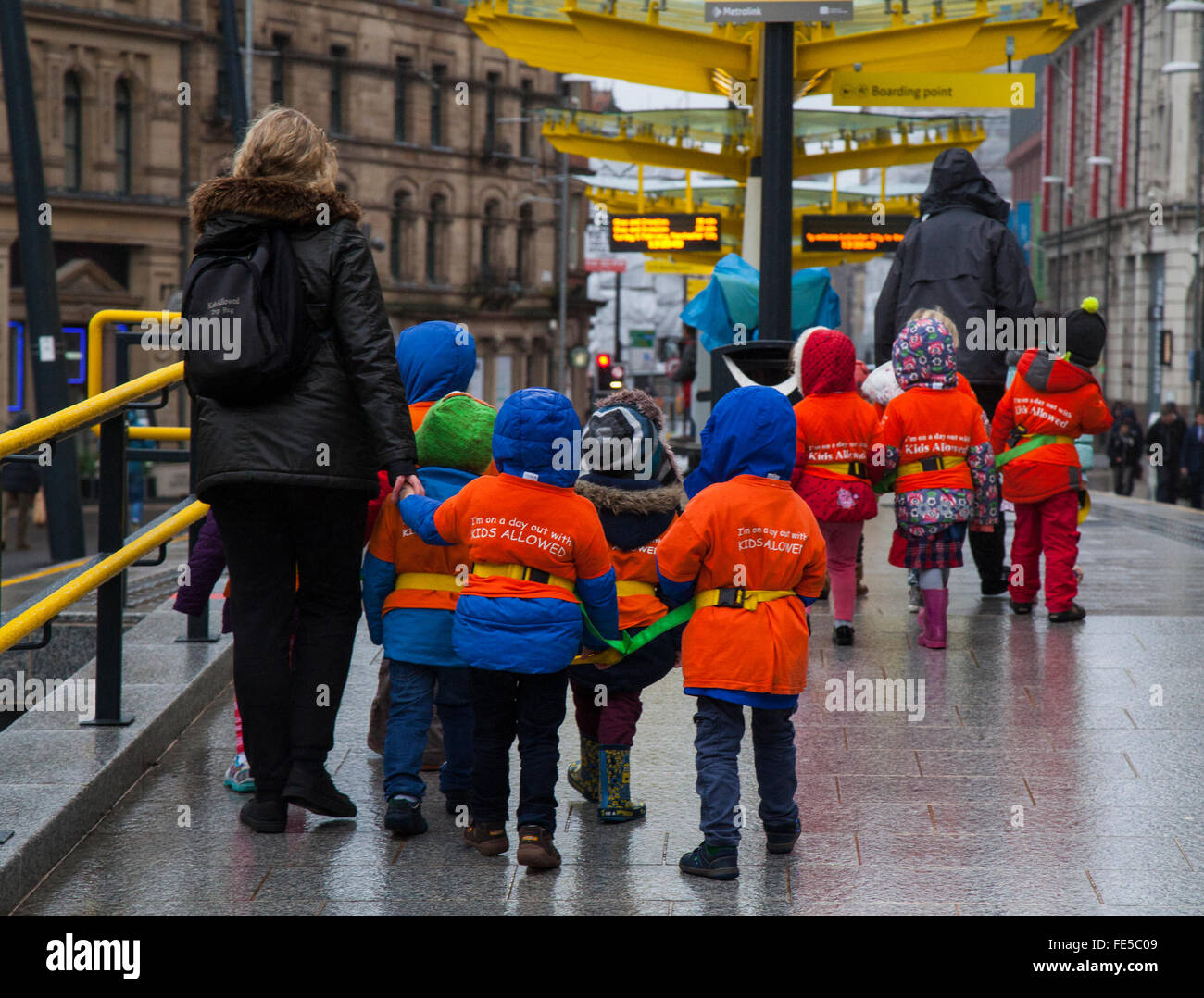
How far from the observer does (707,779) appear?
4.89 m

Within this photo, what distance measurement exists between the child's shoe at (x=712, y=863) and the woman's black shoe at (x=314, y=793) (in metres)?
1.10

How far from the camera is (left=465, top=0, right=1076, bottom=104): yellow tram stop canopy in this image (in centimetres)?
1367

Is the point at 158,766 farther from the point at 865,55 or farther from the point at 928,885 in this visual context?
the point at 865,55

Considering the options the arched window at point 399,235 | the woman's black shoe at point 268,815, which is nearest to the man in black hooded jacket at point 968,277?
the woman's black shoe at point 268,815

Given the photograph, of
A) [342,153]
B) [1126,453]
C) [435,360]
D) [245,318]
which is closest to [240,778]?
[435,360]

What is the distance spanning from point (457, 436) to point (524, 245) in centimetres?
6338

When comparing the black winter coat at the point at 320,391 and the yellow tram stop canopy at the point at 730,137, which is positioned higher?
the yellow tram stop canopy at the point at 730,137

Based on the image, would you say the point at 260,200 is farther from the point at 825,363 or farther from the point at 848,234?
the point at 848,234

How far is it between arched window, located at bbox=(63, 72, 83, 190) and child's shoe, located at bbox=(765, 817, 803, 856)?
126 feet

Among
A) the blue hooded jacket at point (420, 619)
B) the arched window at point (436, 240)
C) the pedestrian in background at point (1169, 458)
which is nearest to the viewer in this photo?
the blue hooded jacket at point (420, 619)

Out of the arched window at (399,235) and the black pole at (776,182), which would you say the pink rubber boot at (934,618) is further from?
the arched window at (399,235)

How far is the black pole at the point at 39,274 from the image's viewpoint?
1688 centimetres

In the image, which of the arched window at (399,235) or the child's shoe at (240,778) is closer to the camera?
the child's shoe at (240,778)

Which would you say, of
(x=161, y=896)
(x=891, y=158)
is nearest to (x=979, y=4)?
(x=891, y=158)
